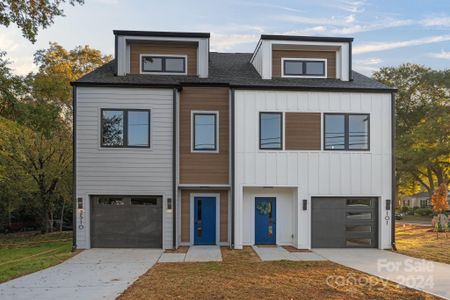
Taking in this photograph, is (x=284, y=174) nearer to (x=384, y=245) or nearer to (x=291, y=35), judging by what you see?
(x=384, y=245)

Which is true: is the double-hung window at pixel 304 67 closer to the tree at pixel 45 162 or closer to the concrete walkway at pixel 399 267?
the concrete walkway at pixel 399 267

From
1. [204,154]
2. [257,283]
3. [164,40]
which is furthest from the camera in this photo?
[164,40]

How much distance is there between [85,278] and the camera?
943 cm

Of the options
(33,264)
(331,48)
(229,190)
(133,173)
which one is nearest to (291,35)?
(331,48)

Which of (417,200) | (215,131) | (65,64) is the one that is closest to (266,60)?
(215,131)

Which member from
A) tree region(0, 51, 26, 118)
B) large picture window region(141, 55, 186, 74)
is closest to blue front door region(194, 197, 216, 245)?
large picture window region(141, 55, 186, 74)

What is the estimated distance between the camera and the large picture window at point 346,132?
14.5 meters

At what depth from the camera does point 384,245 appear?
1439cm

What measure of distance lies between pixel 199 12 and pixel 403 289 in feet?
33.7

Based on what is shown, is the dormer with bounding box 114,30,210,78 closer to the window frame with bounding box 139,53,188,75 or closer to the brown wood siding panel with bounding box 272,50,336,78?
the window frame with bounding box 139,53,188,75

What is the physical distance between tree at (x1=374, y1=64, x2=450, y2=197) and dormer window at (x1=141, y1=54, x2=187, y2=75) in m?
25.1

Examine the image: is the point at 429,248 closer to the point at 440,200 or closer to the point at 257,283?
the point at 440,200

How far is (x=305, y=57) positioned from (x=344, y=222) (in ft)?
21.7

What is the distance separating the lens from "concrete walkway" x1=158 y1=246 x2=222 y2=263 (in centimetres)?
1209
